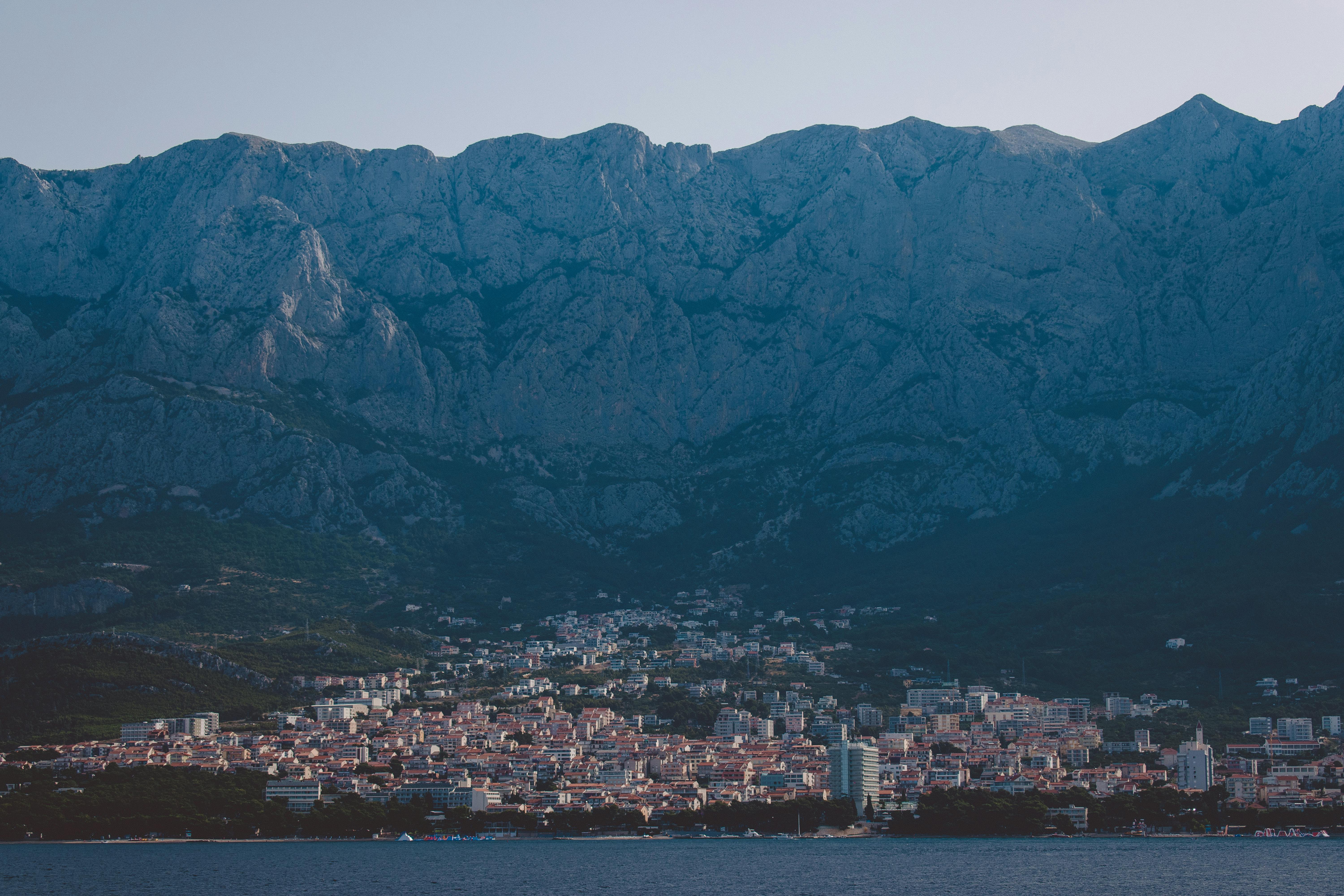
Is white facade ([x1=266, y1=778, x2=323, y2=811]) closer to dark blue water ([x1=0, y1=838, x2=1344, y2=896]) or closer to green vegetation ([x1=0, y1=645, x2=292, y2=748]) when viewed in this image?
dark blue water ([x1=0, y1=838, x2=1344, y2=896])

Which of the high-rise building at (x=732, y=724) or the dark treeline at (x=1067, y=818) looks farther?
the high-rise building at (x=732, y=724)

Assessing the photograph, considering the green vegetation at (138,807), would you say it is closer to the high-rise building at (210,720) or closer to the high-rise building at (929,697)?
the high-rise building at (210,720)

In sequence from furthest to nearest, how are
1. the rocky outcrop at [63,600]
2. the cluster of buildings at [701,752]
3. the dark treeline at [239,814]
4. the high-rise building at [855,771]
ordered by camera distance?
the rocky outcrop at [63,600] < the cluster of buildings at [701,752] < the high-rise building at [855,771] < the dark treeline at [239,814]

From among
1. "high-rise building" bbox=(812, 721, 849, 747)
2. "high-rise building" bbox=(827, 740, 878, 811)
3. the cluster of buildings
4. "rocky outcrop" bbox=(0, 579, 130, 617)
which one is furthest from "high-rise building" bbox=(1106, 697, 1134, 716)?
"rocky outcrop" bbox=(0, 579, 130, 617)

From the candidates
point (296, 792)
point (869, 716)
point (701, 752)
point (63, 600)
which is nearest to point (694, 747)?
point (701, 752)

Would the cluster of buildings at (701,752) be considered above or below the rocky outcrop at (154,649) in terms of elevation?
below

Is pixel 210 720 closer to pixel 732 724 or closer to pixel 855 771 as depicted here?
pixel 732 724

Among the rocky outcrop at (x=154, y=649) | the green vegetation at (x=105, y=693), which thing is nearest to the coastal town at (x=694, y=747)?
the green vegetation at (x=105, y=693)
